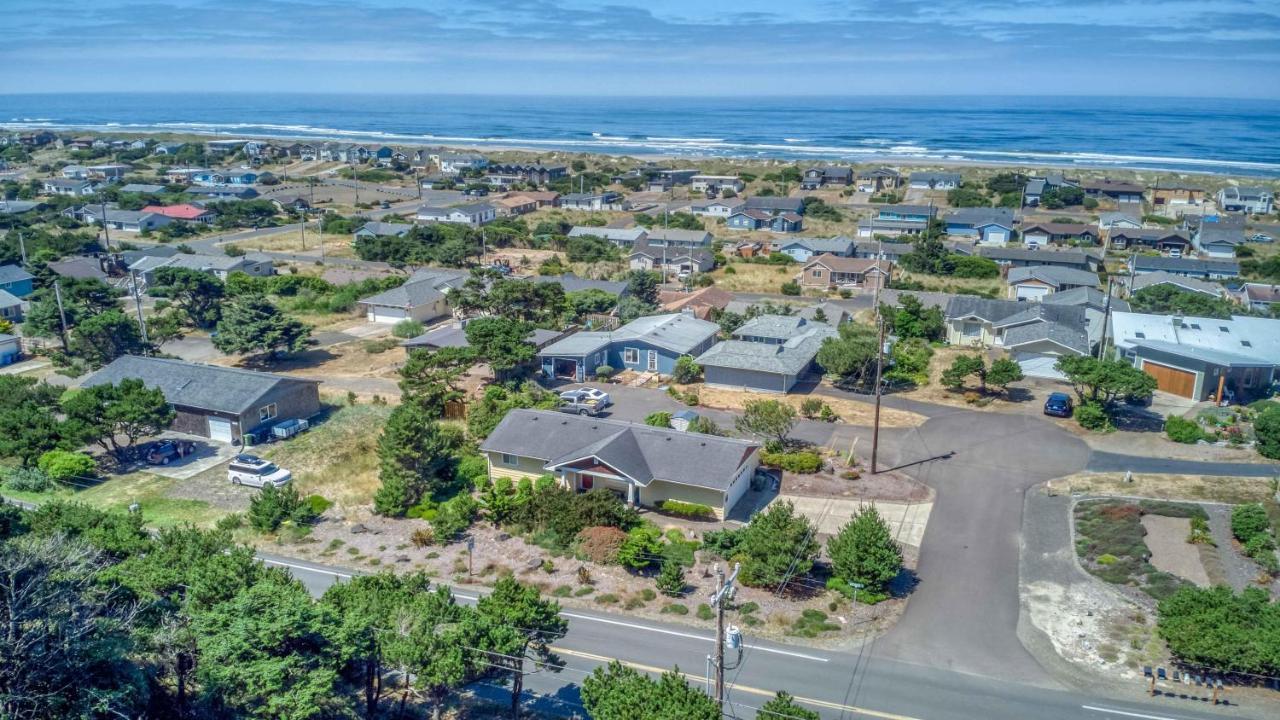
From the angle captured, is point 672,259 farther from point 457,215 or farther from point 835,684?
point 835,684

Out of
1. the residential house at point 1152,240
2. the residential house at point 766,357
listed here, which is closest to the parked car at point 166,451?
the residential house at point 766,357

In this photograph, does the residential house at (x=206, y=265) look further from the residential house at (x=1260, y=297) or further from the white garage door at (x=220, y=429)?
the residential house at (x=1260, y=297)

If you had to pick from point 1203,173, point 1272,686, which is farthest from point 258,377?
point 1203,173

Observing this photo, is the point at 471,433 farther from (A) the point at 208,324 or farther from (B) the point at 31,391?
(A) the point at 208,324

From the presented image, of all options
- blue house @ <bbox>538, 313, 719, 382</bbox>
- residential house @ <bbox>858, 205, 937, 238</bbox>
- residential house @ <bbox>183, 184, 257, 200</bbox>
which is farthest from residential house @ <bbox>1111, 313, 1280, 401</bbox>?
residential house @ <bbox>183, 184, 257, 200</bbox>

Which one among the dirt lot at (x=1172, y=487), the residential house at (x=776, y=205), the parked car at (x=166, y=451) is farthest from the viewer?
the residential house at (x=776, y=205)

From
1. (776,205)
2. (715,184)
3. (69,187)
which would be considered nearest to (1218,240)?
(776,205)
